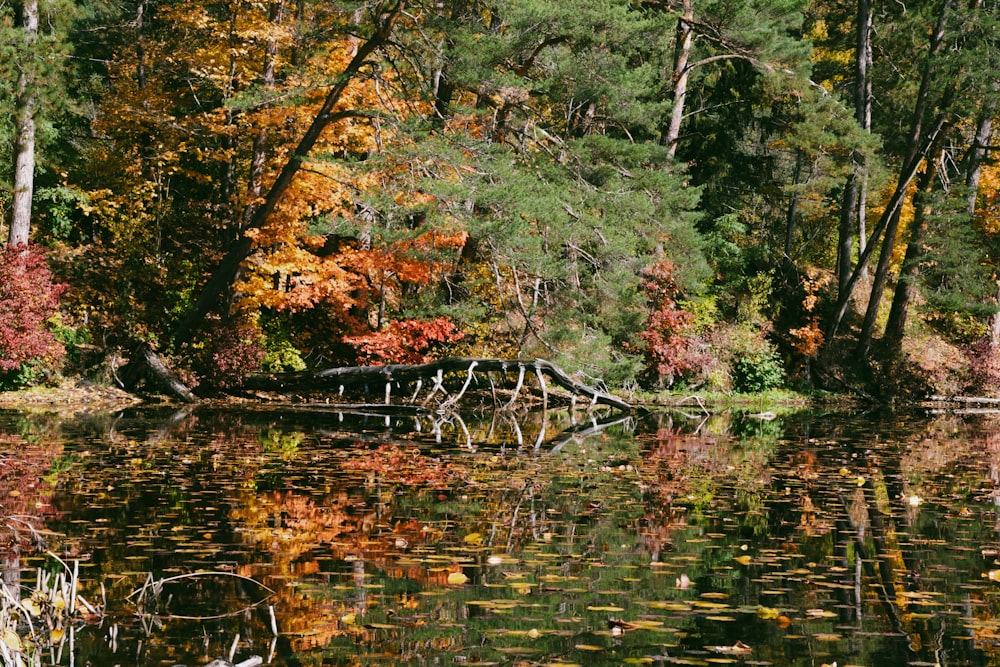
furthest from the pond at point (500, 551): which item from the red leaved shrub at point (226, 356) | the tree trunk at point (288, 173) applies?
the tree trunk at point (288, 173)

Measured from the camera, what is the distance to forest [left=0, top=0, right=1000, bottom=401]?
18719mm

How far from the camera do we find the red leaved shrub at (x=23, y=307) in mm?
18984

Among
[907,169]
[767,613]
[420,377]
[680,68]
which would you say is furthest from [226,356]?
[907,169]

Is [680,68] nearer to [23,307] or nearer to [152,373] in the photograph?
[152,373]

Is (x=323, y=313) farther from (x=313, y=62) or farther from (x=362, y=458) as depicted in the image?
(x=362, y=458)

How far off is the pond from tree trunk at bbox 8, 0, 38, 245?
827 centimetres

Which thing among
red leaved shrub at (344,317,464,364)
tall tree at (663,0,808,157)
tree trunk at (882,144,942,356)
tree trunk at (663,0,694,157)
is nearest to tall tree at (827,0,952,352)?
tree trunk at (882,144,942,356)

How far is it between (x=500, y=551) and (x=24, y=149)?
17.4 m

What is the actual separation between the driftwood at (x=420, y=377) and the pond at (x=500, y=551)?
4.72 m

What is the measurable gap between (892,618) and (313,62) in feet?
61.5

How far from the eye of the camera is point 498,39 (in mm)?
18125

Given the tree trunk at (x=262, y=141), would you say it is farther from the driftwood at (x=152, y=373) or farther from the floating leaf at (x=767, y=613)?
the floating leaf at (x=767, y=613)

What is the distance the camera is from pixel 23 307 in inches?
758

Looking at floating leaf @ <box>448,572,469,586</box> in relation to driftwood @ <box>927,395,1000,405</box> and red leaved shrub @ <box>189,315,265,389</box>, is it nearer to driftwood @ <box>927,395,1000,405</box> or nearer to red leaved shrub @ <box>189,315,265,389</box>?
red leaved shrub @ <box>189,315,265,389</box>
